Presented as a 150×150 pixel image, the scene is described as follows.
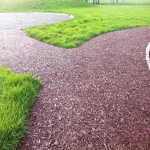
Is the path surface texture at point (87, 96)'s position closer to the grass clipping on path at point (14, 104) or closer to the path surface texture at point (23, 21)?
the grass clipping on path at point (14, 104)

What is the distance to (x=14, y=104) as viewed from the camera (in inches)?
183

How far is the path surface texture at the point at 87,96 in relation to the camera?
13.1ft

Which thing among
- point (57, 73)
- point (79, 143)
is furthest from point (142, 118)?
point (57, 73)

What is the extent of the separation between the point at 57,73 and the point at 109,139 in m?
3.39

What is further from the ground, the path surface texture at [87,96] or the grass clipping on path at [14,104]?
the grass clipping on path at [14,104]

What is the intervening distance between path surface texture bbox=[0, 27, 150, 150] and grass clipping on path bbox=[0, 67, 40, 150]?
185mm

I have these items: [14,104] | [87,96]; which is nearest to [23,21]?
[87,96]

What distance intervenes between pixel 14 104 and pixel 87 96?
1766mm

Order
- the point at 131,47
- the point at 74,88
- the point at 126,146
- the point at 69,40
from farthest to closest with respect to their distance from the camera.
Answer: the point at 69,40 < the point at 131,47 < the point at 74,88 < the point at 126,146

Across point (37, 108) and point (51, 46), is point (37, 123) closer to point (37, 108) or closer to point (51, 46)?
point (37, 108)

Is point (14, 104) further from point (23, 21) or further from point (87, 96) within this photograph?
point (23, 21)

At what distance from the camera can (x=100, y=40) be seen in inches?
455

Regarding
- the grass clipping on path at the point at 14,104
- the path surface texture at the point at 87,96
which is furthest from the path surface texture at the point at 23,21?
the grass clipping on path at the point at 14,104

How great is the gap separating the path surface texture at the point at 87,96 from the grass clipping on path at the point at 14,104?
185mm
